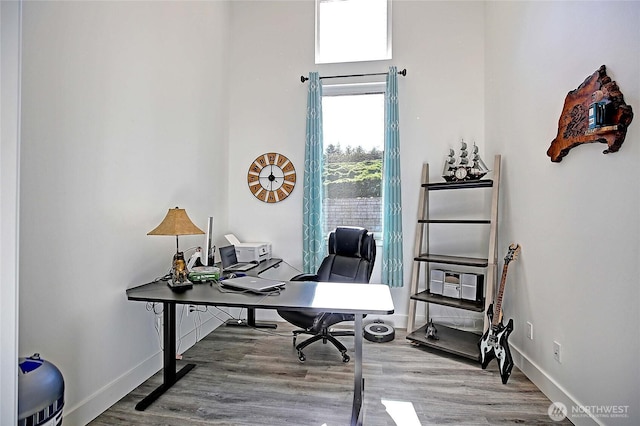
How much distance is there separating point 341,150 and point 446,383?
2.45 m

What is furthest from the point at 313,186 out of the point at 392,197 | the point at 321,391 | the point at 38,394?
the point at 38,394

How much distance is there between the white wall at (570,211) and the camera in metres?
1.51

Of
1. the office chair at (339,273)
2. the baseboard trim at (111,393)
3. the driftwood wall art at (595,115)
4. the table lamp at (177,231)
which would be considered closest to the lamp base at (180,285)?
the table lamp at (177,231)

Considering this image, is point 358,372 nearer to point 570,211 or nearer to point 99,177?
point 570,211

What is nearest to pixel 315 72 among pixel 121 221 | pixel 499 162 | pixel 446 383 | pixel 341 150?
pixel 341 150

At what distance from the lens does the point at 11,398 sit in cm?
110

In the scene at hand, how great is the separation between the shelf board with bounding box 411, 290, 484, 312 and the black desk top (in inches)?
42.0

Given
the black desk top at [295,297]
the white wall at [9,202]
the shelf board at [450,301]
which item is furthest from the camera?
the shelf board at [450,301]

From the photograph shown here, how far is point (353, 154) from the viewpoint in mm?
3623

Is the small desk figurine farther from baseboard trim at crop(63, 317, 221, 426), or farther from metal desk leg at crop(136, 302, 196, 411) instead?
baseboard trim at crop(63, 317, 221, 426)

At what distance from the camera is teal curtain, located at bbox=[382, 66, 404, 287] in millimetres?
3318

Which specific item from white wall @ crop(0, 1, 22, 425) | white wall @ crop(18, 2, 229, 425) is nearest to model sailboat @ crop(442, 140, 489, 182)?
white wall @ crop(18, 2, 229, 425)

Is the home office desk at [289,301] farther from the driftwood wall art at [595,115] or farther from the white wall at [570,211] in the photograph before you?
the driftwood wall art at [595,115]

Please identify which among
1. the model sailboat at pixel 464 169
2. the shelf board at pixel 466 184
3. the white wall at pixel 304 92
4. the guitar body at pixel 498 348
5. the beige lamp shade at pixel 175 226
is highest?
the white wall at pixel 304 92
